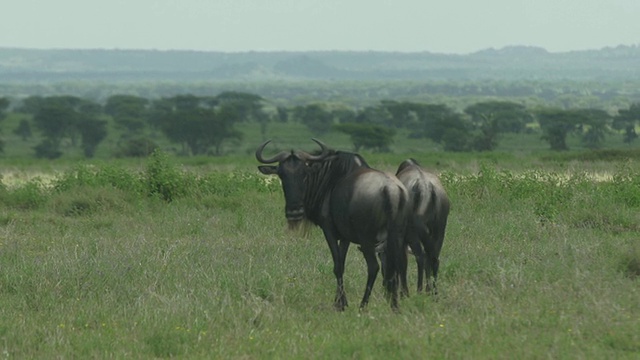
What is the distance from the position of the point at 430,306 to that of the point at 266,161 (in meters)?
2.02

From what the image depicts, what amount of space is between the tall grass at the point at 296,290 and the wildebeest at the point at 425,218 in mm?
271

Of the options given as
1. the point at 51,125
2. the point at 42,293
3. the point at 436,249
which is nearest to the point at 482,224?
the point at 436,249

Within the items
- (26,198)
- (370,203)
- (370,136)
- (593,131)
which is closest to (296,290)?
(370,203)

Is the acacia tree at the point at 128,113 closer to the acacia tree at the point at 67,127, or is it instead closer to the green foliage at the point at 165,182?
the acacia tree at the point at 67,127

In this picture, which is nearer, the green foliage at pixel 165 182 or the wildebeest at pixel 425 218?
the wildebeest at pixel 425 218

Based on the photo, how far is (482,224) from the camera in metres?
15.0

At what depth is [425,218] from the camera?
9781 millimetres

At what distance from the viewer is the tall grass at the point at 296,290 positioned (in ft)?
24.9

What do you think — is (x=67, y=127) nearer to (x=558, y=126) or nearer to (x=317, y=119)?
(x=317, y=119)

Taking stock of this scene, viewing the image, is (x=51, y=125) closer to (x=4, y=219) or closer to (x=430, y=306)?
(x=4, y=219)

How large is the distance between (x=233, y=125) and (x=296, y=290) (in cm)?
7828

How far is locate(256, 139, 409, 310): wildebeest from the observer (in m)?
8.97

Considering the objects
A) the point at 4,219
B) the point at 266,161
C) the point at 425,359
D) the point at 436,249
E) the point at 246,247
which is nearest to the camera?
the point at 425,359

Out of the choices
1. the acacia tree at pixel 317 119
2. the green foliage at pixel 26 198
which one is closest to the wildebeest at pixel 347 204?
the green foliage at pixel 26 198
